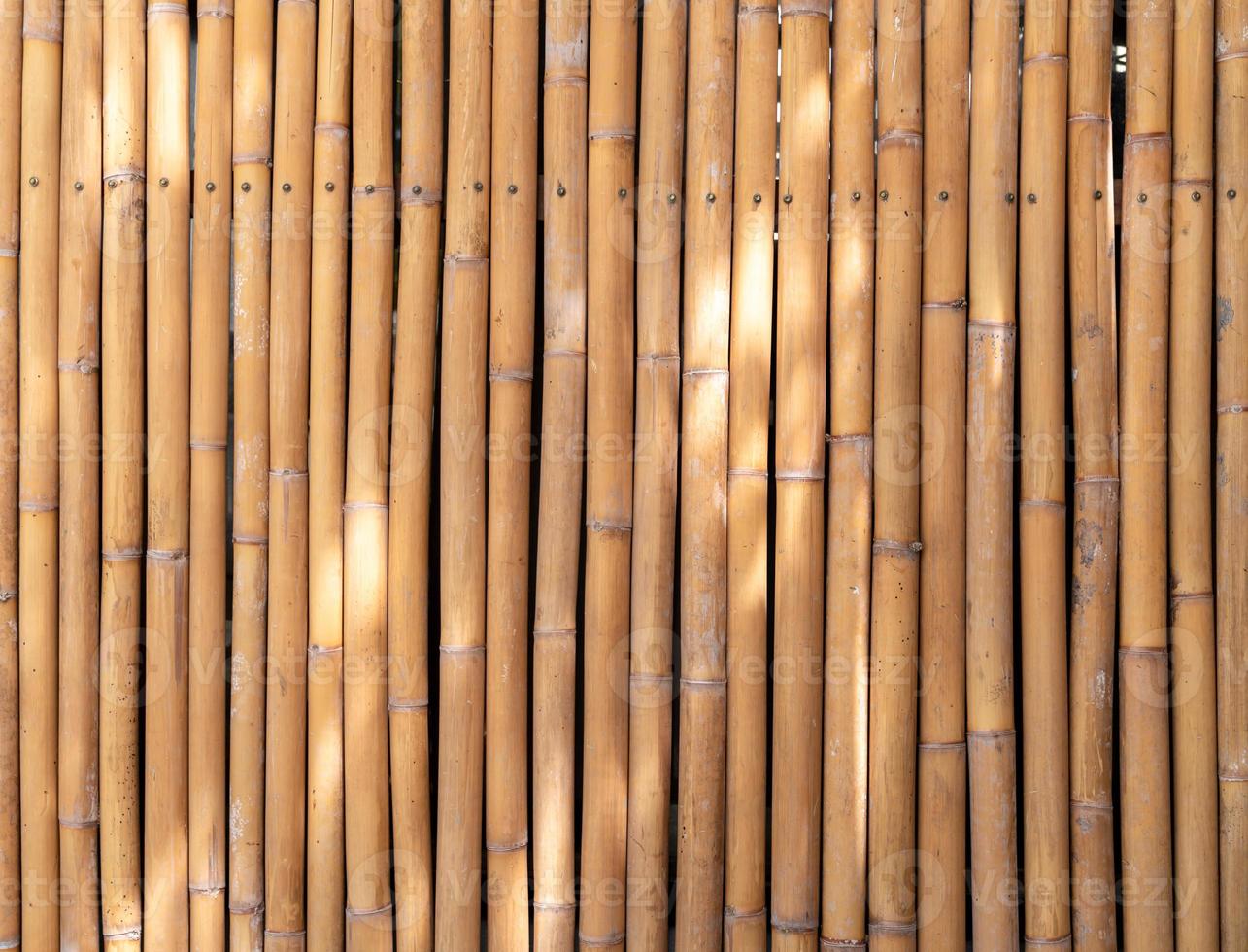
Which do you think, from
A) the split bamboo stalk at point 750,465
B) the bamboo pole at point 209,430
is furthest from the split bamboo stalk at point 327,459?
the split bamboo stalk at point 750,465

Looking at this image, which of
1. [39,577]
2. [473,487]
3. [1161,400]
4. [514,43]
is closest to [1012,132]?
[1161,400]

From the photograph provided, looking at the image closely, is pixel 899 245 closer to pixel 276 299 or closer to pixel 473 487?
pixel 473 487

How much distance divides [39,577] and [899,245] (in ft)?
3.96

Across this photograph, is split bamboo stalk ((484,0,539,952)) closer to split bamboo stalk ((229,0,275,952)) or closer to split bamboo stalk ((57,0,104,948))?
split bamboo stalk ((229,0,275,952))

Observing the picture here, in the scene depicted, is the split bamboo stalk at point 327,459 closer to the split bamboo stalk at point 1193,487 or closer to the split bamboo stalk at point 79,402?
the split bamboo stalk at point 79,402

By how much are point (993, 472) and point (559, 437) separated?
549 millimetres

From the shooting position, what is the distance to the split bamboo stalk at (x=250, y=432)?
4.50 feet

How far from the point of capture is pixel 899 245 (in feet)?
4.33

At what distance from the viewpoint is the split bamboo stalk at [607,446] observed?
1340 mm

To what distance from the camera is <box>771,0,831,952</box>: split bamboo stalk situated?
1329 mm

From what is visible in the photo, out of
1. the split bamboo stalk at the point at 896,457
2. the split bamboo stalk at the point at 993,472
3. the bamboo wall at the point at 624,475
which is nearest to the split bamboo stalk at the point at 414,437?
the bamboo wall at the point at 624,475

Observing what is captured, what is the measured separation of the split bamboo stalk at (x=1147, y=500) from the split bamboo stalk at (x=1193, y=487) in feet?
0.05

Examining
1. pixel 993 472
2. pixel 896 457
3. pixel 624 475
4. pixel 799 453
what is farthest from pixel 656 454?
pixel 993 472

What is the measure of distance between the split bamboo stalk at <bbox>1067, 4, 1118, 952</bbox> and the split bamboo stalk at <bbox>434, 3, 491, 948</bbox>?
756mm
